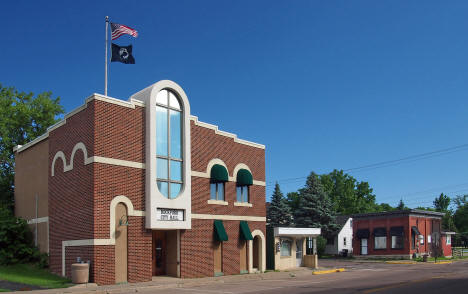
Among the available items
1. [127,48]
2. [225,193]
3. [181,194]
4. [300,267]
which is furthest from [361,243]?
[127,48]

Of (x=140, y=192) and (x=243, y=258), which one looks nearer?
(x=140, y=192)

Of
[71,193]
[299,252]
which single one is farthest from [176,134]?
[299,252]

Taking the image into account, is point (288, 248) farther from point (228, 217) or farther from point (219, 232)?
point (219, 232)

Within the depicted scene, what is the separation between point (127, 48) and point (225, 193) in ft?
36.9

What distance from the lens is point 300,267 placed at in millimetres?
37750

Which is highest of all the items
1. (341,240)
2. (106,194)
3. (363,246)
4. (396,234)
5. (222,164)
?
(222,164)

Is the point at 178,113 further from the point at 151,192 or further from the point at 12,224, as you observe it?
the point at 12,224

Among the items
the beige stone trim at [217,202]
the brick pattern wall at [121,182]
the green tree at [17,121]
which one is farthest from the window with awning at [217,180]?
the green tree at [17,121]

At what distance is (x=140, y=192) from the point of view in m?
25.7

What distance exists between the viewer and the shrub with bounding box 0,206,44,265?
A: 27.5m

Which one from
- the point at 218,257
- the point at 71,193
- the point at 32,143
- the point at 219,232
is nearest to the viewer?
the point at 71,193

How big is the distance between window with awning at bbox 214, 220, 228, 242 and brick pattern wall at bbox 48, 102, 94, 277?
894 cm

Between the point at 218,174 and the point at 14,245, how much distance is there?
1299 centimetres

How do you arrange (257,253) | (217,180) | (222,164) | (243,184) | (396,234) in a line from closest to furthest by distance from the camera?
(217,180)
(222,164)
(243,184)
(257,253)
(396,234)
